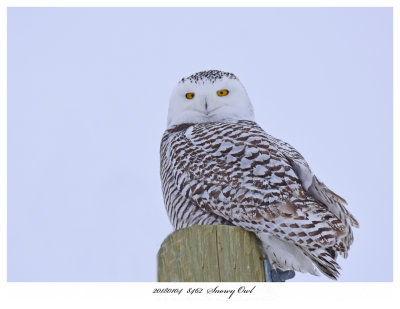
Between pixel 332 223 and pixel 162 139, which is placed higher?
pixel 162 139

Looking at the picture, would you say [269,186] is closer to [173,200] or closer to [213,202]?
[213,202]

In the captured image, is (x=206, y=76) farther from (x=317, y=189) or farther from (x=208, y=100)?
(x=317, y=189)

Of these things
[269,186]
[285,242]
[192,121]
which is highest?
[192,121]

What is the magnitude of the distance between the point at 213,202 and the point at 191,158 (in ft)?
1.41

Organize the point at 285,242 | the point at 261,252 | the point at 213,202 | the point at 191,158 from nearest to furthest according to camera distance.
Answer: the point at 261,252
the point at 285,242
the point at 213,202
the point at 191,158

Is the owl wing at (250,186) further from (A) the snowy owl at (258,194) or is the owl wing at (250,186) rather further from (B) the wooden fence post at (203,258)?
(B) the wooden fence post at (203,258)

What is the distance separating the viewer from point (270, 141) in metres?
3.95

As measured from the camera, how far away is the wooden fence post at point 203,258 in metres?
2.74

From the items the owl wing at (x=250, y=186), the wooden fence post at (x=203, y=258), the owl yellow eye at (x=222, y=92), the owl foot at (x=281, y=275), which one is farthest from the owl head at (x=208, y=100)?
the wooden fence post at (x=203, y=258)

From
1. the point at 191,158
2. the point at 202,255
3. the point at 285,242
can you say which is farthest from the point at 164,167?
the point at 202,255

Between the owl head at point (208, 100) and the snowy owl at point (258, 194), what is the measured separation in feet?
0.54

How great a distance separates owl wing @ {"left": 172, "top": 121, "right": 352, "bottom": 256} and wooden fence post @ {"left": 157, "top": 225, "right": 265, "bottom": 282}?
481mm

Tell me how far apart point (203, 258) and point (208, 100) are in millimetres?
2156

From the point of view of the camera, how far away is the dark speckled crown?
15.7ft
